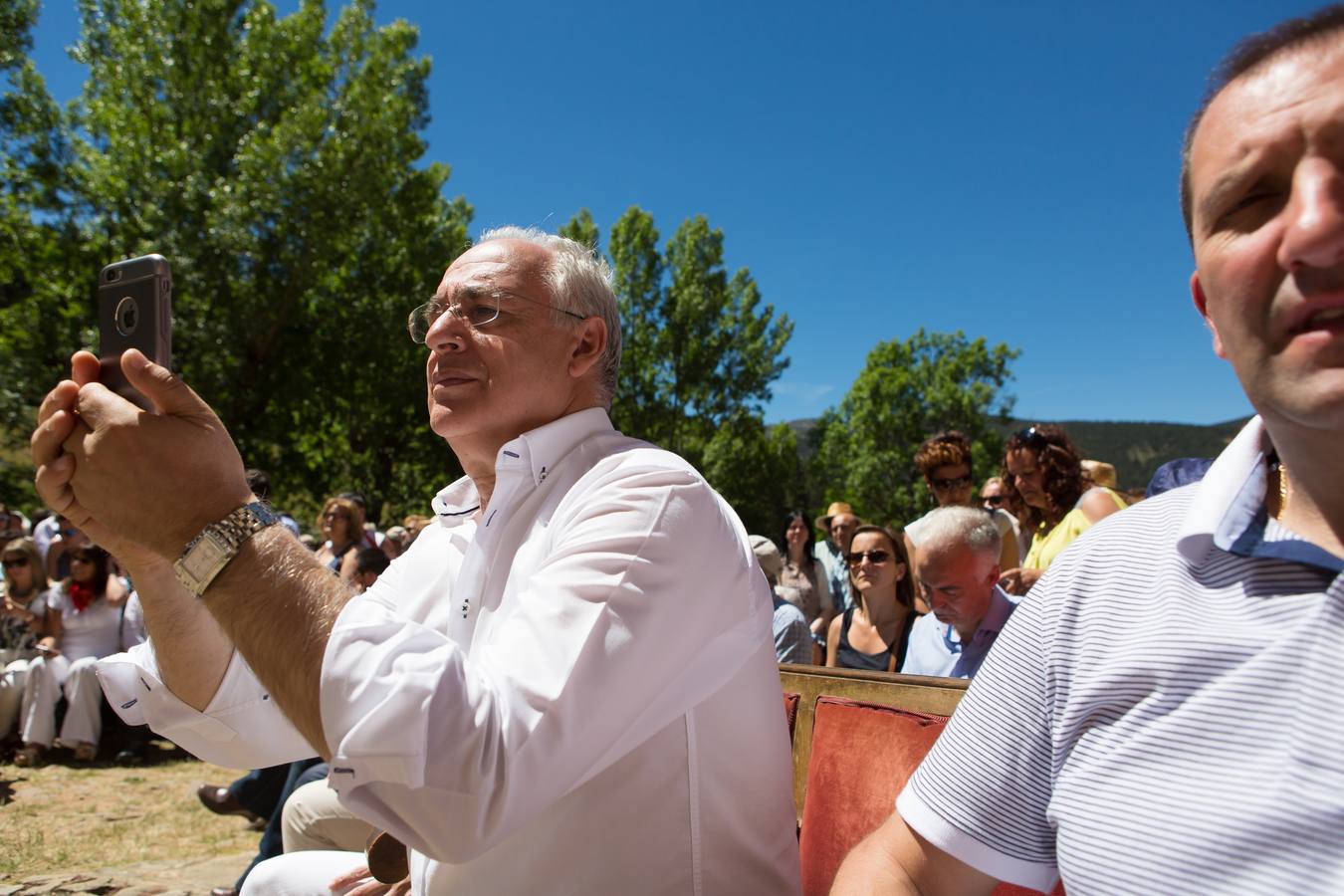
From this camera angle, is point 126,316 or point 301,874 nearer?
point 126,316

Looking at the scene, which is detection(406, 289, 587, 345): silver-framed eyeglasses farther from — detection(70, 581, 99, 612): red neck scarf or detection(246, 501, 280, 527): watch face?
detection(70, 581, 99, 612): red neck scarf

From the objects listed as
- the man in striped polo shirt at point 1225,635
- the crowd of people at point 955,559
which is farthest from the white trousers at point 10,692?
the man in striped polo shirt at point 1225,635

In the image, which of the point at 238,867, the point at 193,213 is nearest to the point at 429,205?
the point at 193,213

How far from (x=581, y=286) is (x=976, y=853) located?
4.66 ft

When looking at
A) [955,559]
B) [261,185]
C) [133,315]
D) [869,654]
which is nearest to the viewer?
[133,315]

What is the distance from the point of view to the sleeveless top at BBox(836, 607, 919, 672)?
4075 mm

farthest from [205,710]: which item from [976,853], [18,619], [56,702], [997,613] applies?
[18,619]

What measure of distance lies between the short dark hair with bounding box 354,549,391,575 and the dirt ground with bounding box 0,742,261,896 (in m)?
1.63

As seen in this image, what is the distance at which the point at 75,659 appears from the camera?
741 cm

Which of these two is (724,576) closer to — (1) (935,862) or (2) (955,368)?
(1) (935,862)

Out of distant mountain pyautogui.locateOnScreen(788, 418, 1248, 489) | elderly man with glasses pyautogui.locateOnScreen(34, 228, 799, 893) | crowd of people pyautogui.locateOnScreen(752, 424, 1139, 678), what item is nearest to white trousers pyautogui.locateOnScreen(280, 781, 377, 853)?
elderly man with glasses pyautogui.locateOnScreen(34, 228, 799, 893)

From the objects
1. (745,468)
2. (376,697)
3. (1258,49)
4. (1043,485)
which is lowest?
(745,468)

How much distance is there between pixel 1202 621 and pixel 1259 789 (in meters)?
0.19

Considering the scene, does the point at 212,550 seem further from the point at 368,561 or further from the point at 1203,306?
the point at 368,561
